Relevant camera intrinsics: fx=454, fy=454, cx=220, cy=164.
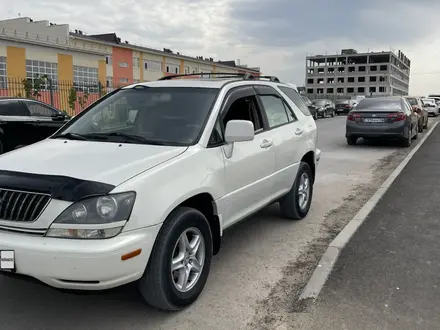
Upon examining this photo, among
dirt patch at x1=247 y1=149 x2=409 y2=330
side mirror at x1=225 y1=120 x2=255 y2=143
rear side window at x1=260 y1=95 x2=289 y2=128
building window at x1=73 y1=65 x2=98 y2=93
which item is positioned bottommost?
dirt patch at x1=247 y1=149 x2=409 y2=330

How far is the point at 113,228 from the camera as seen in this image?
9.45ft

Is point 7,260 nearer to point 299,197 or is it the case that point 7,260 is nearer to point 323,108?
point 299,197

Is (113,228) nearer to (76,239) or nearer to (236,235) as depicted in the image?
(76,239)

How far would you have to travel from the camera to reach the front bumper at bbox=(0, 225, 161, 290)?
2.79 meters

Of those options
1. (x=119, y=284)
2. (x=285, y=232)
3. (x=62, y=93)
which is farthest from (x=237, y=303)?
(x=62, y=93)

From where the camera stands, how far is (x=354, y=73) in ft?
508

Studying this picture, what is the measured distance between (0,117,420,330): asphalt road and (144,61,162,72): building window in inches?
2262

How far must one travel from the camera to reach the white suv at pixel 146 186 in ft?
9.39

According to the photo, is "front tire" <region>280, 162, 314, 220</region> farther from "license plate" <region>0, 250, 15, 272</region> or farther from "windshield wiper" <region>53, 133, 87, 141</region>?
"license plate" <region>0, 250, 15, 272</region>

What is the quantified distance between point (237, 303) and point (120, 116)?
212cm

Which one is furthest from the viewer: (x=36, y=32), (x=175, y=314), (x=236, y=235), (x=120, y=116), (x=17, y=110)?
(x=36, y=32)

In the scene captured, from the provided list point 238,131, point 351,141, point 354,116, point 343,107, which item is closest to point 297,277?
point 238,131

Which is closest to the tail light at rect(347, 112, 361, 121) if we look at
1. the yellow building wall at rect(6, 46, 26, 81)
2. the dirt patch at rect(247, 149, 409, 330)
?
the dirt patch at rect(247, 149, 409, 330)

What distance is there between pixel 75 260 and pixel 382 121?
41.3 feet
